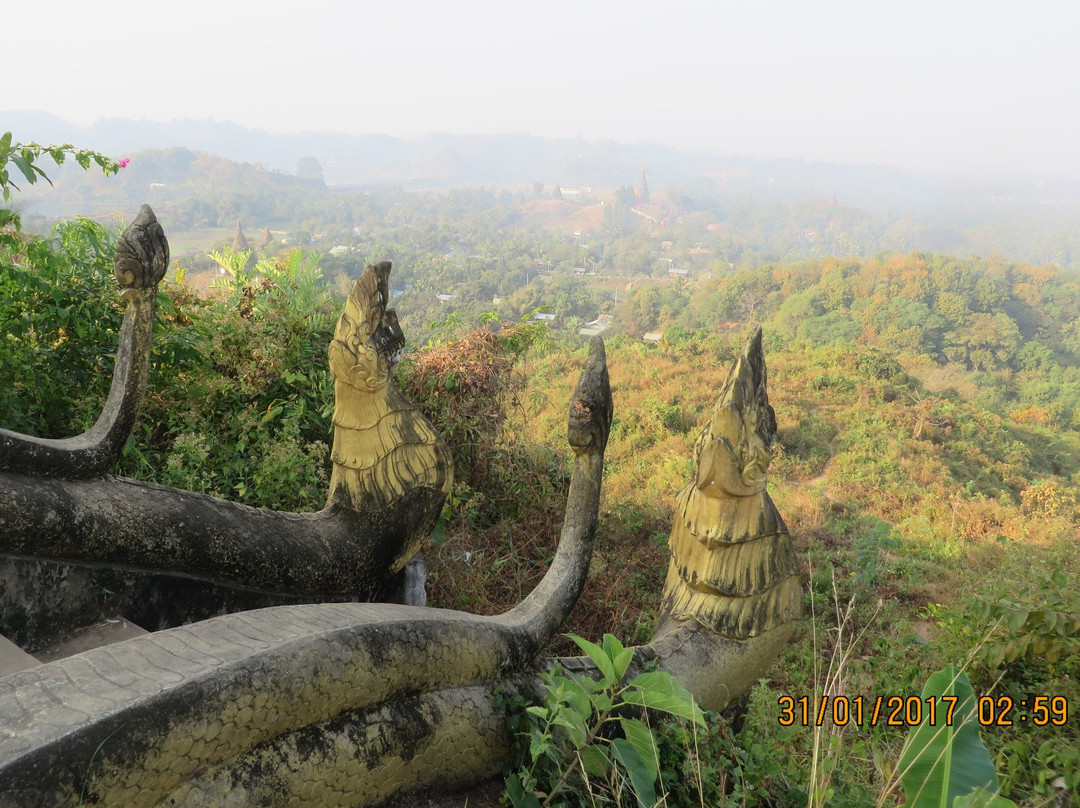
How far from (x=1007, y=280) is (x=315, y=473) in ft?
116

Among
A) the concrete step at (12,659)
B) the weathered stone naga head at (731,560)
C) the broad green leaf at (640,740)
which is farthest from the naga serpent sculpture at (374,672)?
the concrete step at (12,659)

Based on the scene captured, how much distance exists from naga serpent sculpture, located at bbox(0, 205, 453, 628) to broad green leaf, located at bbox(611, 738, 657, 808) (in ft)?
3.92

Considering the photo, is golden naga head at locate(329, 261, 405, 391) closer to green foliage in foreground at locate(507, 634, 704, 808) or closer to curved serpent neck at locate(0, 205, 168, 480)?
curved serpent neck at locate(0, 205, 168, 480)

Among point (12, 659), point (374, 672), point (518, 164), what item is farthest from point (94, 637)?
point (518, 164)

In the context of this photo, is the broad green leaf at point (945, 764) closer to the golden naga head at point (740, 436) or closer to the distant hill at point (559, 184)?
the golden naga head at point (740, 436)

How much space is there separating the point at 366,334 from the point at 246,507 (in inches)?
26.6

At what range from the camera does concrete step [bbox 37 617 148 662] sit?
2.12 meters

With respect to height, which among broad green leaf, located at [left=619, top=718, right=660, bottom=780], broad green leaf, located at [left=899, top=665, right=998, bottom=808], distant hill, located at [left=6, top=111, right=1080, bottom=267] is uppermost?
distant hill, located at [left=6, top=111, right=1080, bottom=267]

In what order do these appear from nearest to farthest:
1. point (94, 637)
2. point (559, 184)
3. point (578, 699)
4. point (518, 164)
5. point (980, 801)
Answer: point (980, 801)
point (578, 699)
point (94, 637)
point (559, 184)
point (518, 164)

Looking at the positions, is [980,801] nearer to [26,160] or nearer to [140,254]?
[140,254]

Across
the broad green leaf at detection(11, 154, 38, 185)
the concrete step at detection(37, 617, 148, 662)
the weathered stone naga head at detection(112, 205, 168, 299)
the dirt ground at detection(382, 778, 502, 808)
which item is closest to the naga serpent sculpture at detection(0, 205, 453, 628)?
the weathered stone naga head at detection(112, 205, 168, 299)

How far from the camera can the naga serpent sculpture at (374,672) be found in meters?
1.30

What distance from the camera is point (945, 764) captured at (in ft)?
5.23

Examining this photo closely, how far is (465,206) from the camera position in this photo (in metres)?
69.8
